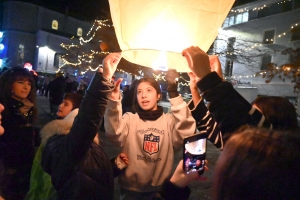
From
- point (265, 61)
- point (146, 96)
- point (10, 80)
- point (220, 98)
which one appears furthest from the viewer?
point (265, 61)

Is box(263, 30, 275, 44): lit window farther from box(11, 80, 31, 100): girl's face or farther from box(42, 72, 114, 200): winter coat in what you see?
box(42, 72, 114, 200): winter coat

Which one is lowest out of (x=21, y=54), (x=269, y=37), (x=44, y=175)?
(x=44, y=175)

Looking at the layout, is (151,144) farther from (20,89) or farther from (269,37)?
(269,37)

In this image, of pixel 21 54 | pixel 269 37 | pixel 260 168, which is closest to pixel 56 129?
pixel 260 168

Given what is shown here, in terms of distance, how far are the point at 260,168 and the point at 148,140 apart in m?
1.61

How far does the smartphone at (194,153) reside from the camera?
4.65 ft

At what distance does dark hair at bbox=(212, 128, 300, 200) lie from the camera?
69 centimetres

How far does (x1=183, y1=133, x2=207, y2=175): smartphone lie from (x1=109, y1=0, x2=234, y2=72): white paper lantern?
1.93 feet

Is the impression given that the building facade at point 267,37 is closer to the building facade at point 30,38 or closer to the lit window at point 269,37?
the lit window at point 269,37

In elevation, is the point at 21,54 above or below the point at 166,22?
above

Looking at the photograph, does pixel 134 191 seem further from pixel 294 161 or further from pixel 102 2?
pixel 102 2

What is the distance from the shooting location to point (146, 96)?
7.75 ft

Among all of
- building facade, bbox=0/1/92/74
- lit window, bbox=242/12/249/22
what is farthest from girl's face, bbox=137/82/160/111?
building facade, bbox=0/1/92/74

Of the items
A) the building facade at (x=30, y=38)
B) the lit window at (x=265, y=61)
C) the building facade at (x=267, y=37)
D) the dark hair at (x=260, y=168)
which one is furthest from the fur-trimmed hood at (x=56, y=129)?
the building facade at (x=30, y=38)
